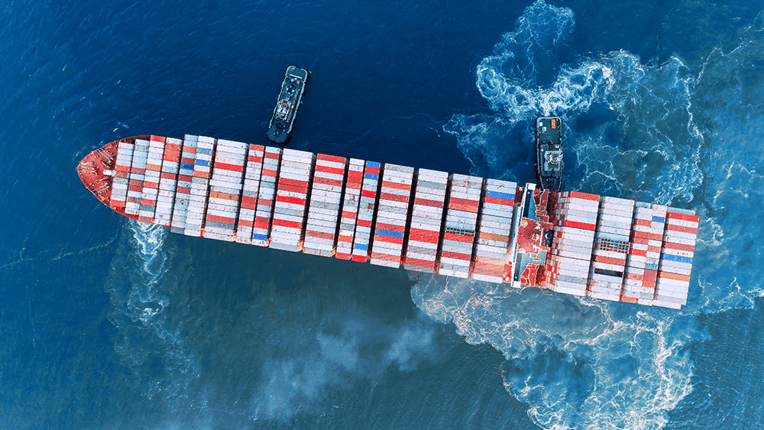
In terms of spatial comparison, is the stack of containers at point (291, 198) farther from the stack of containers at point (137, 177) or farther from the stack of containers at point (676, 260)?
the stack of containers at point (676, 260)

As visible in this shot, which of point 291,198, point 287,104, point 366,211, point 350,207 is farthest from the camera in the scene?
point 287,104

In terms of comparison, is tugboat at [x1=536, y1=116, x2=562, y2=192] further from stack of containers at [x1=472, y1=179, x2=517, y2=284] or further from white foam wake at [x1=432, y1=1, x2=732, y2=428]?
stack of containers at [x1=472, y1=179, x2=517, y2=284]

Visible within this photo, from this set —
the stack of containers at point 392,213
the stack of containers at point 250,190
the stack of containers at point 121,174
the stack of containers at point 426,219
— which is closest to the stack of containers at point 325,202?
the stack of containers at point 392,213

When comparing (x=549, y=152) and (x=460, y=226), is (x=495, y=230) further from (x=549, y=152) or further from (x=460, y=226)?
(x=549, y=152)

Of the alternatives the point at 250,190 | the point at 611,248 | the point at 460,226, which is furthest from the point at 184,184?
the point at 611,248

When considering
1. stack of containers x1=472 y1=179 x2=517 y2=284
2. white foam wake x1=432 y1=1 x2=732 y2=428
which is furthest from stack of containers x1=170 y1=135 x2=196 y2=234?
stack of containers x1=472 y1=179 x2=517 y2=284
